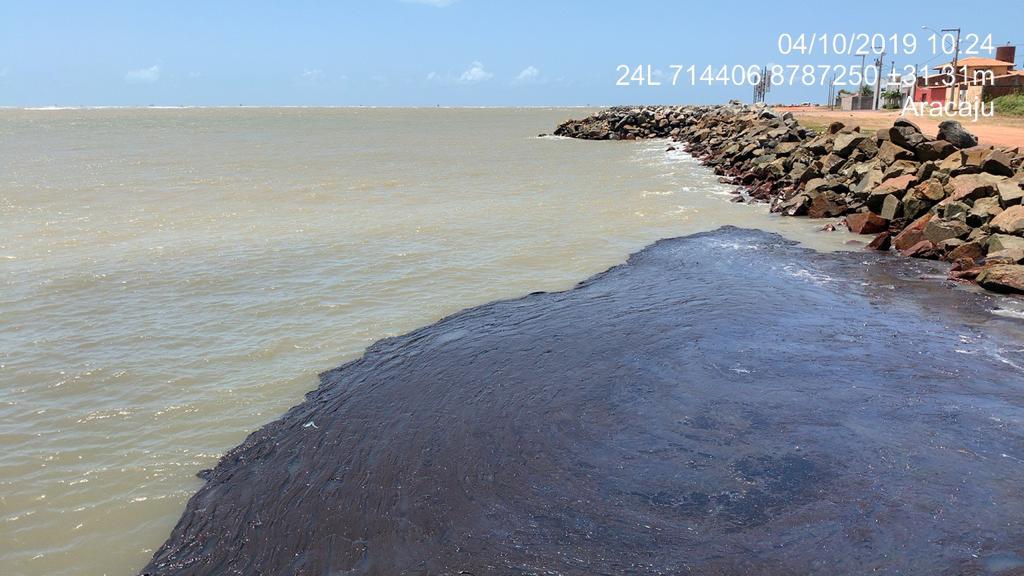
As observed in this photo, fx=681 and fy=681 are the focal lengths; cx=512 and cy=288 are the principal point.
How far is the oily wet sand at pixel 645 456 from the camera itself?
3.70 meters

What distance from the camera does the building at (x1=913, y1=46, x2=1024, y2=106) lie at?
39375mm

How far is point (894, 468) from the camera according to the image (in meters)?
4.38

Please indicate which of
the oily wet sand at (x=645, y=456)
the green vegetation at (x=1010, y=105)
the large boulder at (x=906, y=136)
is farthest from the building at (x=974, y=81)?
the oily wet sand at (x=645, y=456)

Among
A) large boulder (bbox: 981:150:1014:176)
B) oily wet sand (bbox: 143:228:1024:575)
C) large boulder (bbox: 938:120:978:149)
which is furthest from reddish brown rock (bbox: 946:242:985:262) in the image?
large boulder (bbox: 938:120:978:149)

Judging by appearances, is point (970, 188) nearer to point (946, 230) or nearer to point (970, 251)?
point (946, 230)

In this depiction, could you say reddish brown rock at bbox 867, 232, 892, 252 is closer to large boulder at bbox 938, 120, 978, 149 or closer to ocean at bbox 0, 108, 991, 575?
ocean at bbox 0, 108, 991, 575

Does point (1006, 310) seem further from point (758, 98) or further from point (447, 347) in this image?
point (758, 98)

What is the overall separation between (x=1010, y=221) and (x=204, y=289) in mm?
11037

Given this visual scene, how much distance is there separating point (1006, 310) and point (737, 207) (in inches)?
332

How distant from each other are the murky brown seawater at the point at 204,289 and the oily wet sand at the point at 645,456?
0.51 metres

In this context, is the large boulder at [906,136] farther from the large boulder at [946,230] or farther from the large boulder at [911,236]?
the large boulder at [946,230]

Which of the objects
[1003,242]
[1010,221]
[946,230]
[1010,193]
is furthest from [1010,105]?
[1003,242]

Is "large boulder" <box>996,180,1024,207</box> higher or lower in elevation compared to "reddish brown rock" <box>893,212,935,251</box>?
higher

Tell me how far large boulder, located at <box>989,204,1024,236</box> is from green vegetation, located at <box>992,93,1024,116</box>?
27.2m
